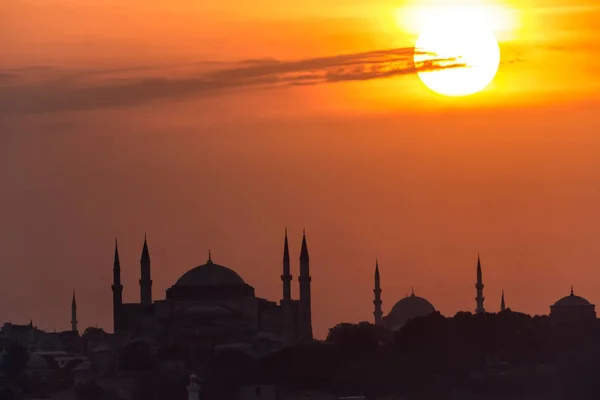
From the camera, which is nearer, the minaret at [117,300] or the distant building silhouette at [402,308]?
the minaret at [117,300]

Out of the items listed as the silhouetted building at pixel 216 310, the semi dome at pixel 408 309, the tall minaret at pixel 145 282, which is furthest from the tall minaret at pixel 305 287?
the semi dome at pixel 408 309

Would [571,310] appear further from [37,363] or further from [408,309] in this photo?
[37,363]

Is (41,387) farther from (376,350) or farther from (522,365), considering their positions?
(522,365)

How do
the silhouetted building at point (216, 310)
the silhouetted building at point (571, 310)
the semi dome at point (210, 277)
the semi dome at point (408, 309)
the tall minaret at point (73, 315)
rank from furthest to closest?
the tall minaret at point (73, 315)
the semi dome at point (408, 309)
the silhouetted building at point (571, 310)
the semi dome at point (210, 277)
the silhouetted building at point (216, 310)

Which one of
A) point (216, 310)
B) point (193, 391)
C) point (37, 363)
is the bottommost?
point (193, 391)

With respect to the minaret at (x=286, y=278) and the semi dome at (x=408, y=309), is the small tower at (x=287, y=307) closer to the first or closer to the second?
the minaret at (x=286, y=278)

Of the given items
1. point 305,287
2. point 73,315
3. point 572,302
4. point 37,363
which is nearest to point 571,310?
point 572,302

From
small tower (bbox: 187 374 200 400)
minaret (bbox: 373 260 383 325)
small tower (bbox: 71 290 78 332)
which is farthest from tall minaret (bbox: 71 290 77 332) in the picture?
small tower (bbox: 187 374 200 400)

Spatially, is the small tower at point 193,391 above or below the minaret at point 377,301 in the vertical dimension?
below
